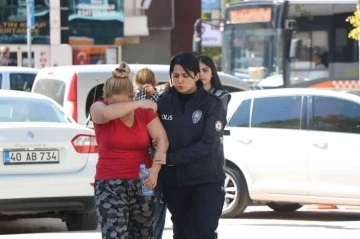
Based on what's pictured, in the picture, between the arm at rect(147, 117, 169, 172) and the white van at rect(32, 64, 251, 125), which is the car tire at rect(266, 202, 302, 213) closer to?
the white van at rect(32, 64, 251, 125)

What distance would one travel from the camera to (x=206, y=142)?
6.83 meters

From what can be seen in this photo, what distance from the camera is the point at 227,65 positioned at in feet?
83.3

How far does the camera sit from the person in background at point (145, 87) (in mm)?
7949

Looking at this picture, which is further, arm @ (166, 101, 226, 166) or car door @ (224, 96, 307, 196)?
car door @ (224, 96, 307, 196)

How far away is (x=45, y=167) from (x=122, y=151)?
3.37 metres

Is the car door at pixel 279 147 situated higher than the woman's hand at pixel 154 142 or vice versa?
the woman's hand at pixel 154 142

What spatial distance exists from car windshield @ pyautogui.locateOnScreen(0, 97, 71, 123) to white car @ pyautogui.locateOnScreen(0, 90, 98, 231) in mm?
141

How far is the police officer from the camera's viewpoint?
22.5 ft

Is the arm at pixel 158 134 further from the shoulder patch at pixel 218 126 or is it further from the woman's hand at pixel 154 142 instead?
the shoulder patch at pixel 218 126

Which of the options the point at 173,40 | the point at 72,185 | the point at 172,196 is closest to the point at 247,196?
the point at 72,185

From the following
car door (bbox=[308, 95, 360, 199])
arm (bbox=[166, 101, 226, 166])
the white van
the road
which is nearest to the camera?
arm (bbox=[166, 101, 226, 166])

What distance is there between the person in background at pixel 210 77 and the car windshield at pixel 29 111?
10.5 ft

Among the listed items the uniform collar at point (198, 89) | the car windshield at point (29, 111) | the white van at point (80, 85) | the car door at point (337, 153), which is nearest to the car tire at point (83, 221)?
the car windshield at point (29, 111)

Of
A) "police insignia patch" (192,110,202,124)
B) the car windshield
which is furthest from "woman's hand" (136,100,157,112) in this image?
the car windshield
